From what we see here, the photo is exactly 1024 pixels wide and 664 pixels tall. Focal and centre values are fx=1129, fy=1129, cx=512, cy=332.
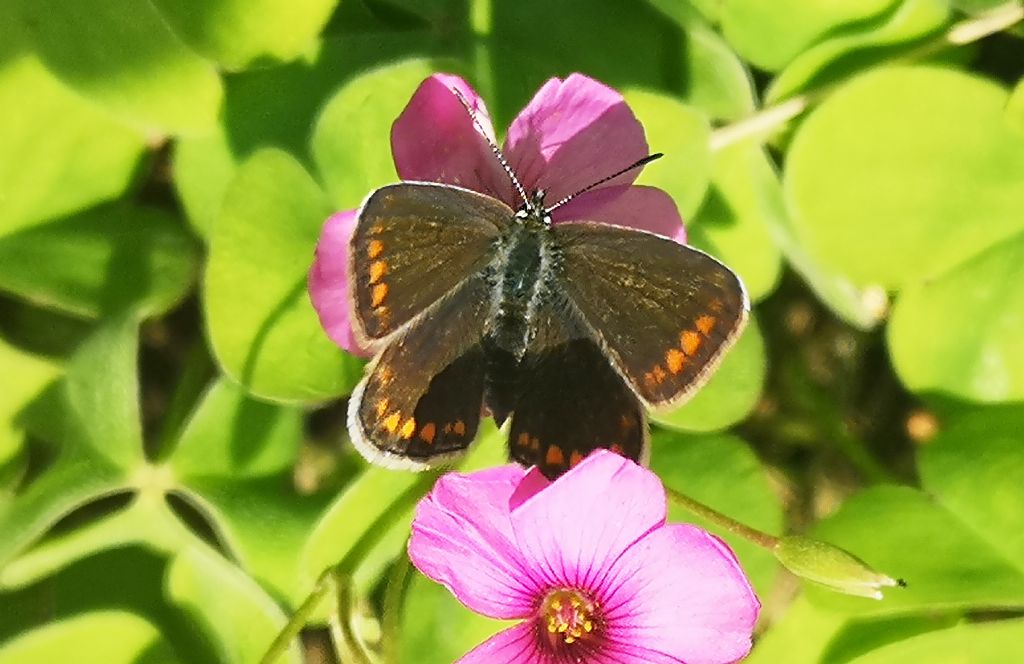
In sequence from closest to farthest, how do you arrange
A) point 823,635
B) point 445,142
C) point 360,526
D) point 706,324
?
point 706,324
point 445,142
point 360,526
point 823,635

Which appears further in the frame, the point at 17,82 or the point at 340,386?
the point at 17,82

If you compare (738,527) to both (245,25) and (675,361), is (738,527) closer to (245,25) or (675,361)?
(675,361)

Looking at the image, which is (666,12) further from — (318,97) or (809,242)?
(318,97)

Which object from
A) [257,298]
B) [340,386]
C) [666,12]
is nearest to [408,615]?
[340,386]

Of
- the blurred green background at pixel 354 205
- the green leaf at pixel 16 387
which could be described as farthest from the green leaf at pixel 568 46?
the green leaf at pixel 16 387

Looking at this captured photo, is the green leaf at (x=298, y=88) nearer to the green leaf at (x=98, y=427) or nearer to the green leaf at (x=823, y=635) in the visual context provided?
the green leaf at (x=98, y=427)

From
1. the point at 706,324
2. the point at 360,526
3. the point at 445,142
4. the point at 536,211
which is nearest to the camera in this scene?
the point at 706,324

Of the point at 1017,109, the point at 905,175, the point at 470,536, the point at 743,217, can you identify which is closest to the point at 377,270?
the point at 470,536
